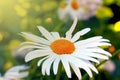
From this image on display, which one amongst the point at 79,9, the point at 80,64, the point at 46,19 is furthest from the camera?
the point at 79,9

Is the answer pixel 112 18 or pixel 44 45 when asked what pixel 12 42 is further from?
pixel 44 45

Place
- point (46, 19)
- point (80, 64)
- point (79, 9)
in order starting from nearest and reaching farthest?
1. point (80, 64)
2. point (46, 19)
3. point (79, 9)

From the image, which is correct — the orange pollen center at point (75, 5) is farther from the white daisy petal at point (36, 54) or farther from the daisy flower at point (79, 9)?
the white daisy petal at point (36, 54)

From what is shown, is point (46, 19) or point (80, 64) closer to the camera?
point (80, 64)

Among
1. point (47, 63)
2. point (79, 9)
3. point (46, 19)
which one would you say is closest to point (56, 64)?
point (47, 63)

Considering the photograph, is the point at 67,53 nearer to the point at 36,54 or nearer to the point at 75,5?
the point at 36,54

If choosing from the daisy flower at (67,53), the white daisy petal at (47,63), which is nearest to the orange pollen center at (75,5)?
the daisy flower at (67,53)

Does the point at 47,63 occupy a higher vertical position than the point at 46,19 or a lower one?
lower

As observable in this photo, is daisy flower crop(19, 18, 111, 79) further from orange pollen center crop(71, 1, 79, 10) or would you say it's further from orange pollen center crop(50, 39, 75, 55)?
orange pollen center crop(71, 1, 79, 10)
